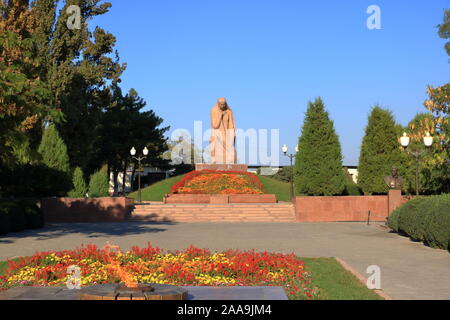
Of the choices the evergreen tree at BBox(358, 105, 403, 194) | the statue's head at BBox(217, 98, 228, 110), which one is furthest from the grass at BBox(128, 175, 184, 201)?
the evergreen tree at BBox(358, 105, 403, 194)

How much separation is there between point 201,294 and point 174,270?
3.11 meters

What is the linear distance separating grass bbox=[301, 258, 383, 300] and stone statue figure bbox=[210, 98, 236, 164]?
27.1m

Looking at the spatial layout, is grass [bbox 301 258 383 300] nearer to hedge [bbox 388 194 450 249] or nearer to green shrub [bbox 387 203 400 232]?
hedge [bbox 388 194 450 249]

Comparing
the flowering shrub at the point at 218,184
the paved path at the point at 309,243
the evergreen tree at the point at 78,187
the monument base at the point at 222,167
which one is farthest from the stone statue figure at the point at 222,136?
the paved path at the point at 309,243

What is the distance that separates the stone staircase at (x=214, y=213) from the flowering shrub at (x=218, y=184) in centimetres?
472

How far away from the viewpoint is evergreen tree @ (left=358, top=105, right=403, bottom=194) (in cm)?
3141

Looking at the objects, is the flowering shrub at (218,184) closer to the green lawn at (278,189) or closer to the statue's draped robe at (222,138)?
the statue's draped robe at (222,138)

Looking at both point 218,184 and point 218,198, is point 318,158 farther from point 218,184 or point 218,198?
point 218,184

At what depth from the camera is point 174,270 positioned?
1030cm

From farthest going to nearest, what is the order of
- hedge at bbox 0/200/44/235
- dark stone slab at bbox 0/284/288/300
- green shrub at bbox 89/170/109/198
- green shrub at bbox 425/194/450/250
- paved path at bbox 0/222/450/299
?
green shrub at bbox 89/170/109/198, hedge at bbox 0/200/44/235, green shrub at bbox 425/194/450/250, paved path at bbox 0/222/450/299, dark stone slab at bbox 0/284/288/300

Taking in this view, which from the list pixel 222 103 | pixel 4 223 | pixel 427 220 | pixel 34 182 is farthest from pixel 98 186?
pixel 427 220

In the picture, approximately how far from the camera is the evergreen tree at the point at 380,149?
31406 mm
